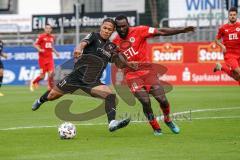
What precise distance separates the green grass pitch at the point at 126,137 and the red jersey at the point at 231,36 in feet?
5.00

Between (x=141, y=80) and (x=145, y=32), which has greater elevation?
(x=145, y=32)

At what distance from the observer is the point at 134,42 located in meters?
14.9

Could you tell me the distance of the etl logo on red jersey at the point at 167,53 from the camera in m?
35.2

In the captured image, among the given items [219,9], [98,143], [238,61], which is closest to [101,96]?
[98,143]

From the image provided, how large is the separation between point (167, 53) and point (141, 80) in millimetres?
20640

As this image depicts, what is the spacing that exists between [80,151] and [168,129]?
394 cm

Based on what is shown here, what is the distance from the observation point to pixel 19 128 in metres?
16.0

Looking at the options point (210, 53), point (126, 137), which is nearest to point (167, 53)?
point (210, 53)

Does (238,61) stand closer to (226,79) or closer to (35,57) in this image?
(226,79)

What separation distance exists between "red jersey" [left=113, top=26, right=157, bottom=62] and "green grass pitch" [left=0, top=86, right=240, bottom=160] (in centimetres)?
141

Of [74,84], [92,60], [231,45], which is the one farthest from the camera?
A: [231,45]

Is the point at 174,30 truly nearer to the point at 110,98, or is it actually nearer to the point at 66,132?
the point at 110,98

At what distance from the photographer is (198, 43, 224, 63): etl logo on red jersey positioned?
34250 mm

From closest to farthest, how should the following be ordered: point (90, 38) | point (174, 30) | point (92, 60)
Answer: point (174, 30)
point (90, 38)
point (92, 60)
